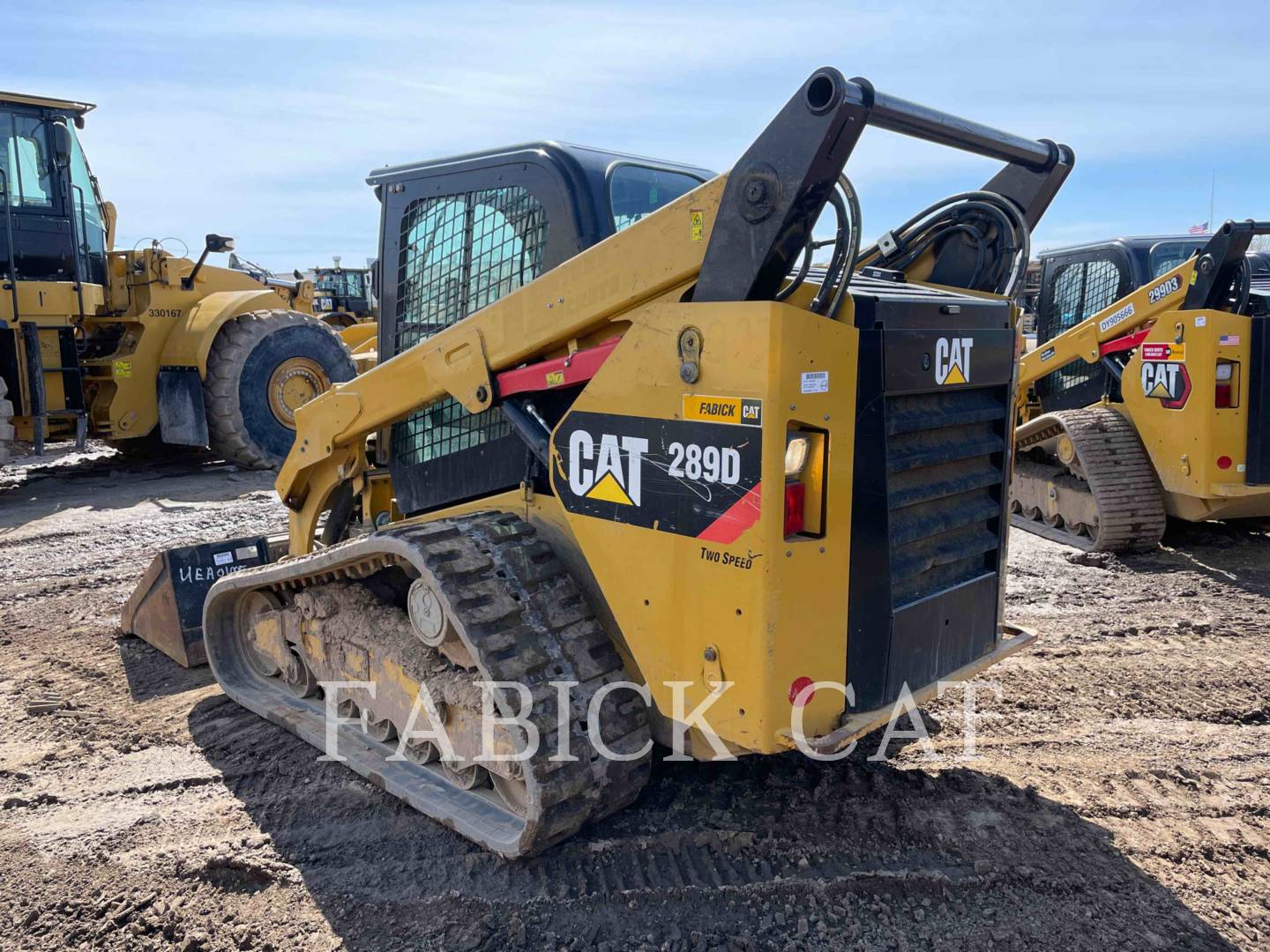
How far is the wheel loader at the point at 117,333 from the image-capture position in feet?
28.2

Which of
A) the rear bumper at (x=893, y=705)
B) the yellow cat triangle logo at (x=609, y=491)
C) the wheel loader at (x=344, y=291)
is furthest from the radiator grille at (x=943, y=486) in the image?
the wheel loader at (x=344, y=291)

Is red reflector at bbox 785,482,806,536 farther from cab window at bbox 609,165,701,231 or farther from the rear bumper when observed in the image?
cab window at bbox 609,165,701,231

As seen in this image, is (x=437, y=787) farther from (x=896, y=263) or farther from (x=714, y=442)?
(x=896, y=263)

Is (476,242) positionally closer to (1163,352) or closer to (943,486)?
(943,486)

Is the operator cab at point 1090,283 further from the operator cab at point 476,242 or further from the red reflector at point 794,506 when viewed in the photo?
the red reflector at point 794,506

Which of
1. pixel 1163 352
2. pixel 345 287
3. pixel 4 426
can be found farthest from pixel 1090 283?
pixel 345 287

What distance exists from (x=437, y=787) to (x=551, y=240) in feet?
6.03

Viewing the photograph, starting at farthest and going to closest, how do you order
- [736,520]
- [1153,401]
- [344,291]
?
[344,291], [1153,401], [736,520]

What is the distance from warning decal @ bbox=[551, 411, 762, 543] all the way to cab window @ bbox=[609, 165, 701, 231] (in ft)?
2.64

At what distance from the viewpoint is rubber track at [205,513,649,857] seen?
9.11 feet

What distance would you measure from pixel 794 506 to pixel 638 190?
4.82 feet

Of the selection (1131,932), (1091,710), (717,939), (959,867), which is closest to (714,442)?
(717,939)

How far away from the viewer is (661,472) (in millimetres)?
2693

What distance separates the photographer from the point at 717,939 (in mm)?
2617
